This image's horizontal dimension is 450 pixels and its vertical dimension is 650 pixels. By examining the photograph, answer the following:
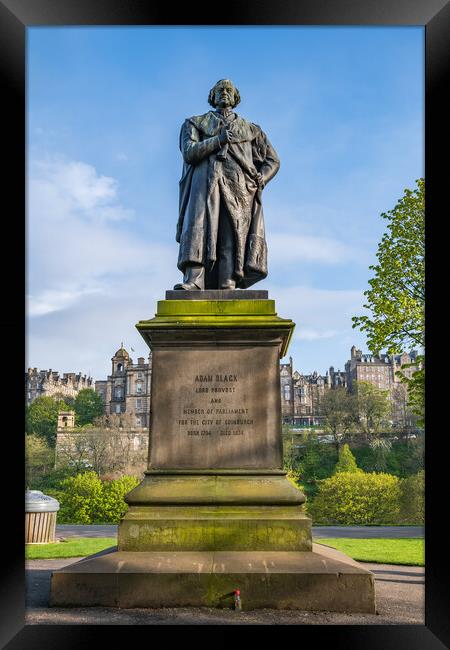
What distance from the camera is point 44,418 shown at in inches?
3452

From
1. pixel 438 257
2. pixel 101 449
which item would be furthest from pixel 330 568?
pixel 101 449

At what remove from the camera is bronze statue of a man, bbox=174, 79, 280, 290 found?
8438 mm

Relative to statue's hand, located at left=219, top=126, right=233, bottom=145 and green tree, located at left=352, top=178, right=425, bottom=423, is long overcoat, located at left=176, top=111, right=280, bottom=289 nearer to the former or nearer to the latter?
statue's hand, located at left=219, top=126, right=233, bottom=145

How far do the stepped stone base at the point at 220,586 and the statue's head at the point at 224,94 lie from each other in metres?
5.64

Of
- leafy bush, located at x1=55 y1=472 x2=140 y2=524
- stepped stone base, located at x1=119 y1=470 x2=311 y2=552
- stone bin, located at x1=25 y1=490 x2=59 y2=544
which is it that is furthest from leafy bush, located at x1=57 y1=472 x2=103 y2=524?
stepped stone base, located at x1=119 y1=470 x2=311 y2=552

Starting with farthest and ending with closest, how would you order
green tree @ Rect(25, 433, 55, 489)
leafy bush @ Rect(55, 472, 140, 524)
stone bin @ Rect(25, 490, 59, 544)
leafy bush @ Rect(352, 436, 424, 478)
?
green tree @ Rect(25, 433, 55, 489)
leafy bush @ Rect(352, 436, 424, 478)
leafy bush @ Rect(55, 472, 140, 524)
stone bin @ Rect(25, 490, 59, 544)

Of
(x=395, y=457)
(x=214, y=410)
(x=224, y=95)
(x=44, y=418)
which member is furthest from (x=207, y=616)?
(x=44, y=418)

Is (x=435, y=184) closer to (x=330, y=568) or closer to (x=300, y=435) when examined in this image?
(x=330, y=568)

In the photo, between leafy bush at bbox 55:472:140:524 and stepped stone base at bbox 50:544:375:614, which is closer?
stepped stone base at bbox 50:544:375:614

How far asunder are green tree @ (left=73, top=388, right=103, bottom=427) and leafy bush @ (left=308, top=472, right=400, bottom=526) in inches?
2811

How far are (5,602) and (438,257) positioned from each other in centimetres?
478

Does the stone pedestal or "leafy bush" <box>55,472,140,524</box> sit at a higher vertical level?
the stone pedestal

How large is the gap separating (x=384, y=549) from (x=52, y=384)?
12136cm

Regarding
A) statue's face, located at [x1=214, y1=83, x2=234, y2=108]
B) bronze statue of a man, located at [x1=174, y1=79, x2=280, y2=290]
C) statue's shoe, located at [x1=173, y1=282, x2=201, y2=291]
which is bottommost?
statue's shoe, located at [x1=173, y1=282, x2=201, y2=291]
